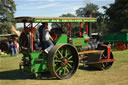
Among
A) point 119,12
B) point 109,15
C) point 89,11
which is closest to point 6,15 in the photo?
point 109,15

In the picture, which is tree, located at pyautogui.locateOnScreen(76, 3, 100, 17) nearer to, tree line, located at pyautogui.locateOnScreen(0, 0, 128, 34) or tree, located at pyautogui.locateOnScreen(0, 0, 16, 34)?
tree line, located at pyautogui.locateOnScreen(0, 0, 128, 34)

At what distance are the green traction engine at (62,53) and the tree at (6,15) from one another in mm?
28730

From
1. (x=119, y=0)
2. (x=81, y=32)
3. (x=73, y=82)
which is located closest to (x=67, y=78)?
(x=73, y=82)

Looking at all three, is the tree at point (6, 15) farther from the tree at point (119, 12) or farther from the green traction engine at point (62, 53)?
the green traction engine at point (62, 53)

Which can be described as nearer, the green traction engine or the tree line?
the green traction engine

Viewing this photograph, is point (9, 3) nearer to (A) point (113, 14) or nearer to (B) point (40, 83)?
(A) point (113, 14)

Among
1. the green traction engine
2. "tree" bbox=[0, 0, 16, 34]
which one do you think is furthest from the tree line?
the green traction engine

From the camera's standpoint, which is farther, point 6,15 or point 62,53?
point 6,15

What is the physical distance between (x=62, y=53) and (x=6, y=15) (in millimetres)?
32022

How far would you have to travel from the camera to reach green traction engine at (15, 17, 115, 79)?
6.65 metres

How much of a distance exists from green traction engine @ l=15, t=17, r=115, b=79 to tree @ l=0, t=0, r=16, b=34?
94.3ft

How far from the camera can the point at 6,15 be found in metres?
37.1

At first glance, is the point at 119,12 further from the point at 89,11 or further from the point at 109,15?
the point at 89,11

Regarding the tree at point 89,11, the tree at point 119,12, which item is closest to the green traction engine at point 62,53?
the tree at point 89,11
